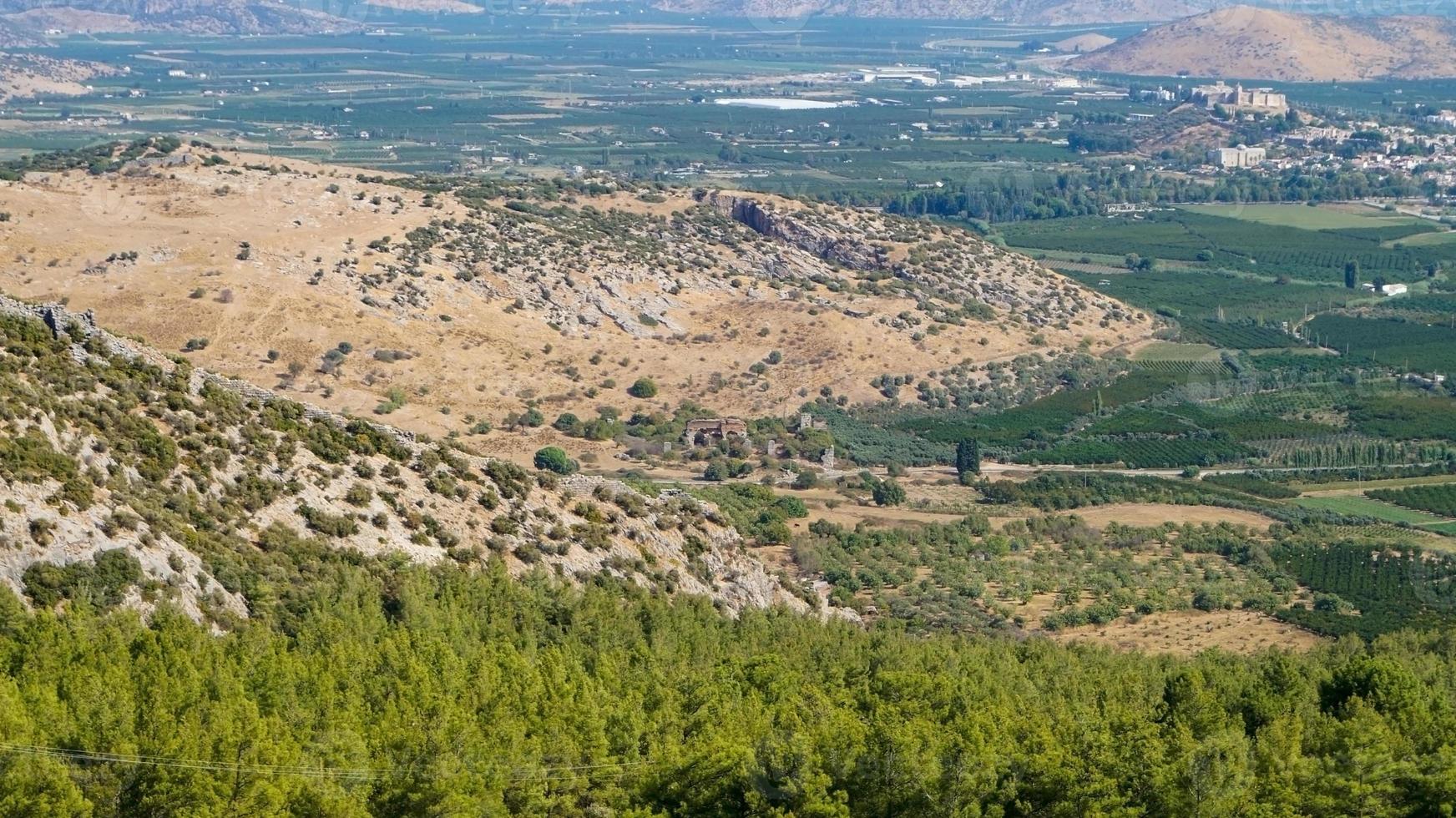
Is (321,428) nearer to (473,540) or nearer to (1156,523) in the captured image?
(473,540)

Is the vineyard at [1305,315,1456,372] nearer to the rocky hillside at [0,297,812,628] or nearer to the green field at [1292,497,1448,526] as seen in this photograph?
the green field at [1292,497,1448,526]

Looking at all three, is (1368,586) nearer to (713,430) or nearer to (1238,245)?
(713,430)

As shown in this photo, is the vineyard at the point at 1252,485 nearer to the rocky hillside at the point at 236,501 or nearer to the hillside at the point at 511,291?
the hillside at the point at 511,291

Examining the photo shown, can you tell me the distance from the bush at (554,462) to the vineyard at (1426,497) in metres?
38.8

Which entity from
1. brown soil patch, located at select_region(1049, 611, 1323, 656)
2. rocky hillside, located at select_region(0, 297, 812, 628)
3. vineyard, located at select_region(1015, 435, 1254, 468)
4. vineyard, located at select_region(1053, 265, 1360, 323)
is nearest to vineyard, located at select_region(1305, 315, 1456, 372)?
vineyard, located at select_region(1053, 265, 1360, 323)

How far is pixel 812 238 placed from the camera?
130m

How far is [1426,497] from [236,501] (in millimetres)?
63944

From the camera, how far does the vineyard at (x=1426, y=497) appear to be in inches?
3615

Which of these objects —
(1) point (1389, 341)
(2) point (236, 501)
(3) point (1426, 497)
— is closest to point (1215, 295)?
(1) point (1389, 341)

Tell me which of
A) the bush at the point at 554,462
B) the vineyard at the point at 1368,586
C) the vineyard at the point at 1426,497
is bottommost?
the vineyard at the point at 1426,497

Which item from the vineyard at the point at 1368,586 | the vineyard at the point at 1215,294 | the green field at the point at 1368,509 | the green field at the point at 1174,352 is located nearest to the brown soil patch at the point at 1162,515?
the green field at the point at 1368,509

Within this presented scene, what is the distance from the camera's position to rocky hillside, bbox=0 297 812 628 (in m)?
42.0

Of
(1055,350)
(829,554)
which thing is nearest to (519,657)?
(829,554)

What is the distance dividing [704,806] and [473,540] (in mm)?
20549
